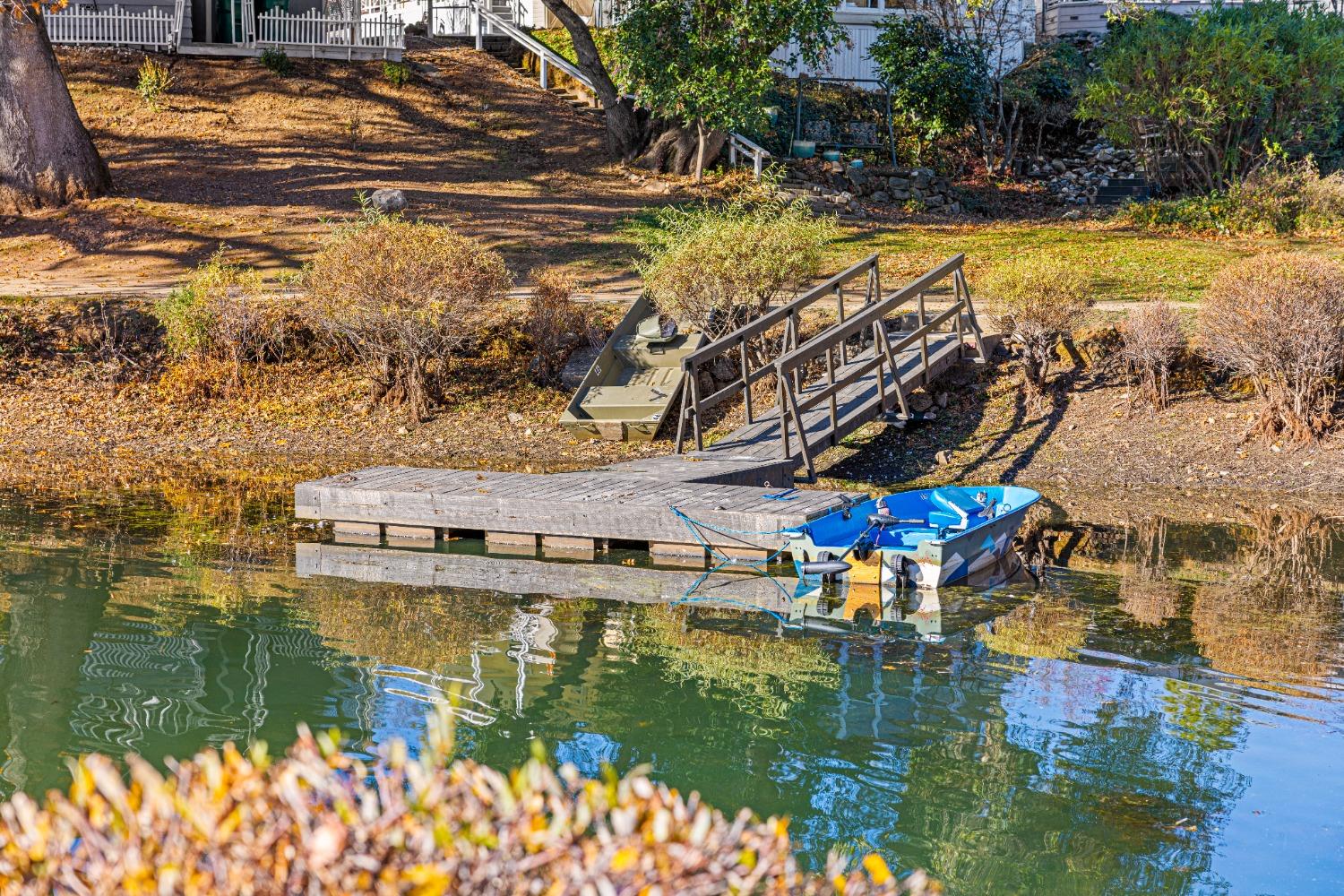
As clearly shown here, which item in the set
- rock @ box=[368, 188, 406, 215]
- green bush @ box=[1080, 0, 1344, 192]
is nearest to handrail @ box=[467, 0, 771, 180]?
rock @ box=[368, 188, 406, 215]

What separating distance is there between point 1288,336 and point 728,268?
21.7 ft

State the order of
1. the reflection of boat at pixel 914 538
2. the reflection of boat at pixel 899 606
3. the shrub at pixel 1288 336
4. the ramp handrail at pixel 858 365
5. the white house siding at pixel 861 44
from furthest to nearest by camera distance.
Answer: the white house siding at pixel 861 44 → the shrub at pixel 1288 336 → the ramp handrail at pixel 858 365 → the reflection of boat at pixel 914 538 → the reflection of boat at pixel 899 606

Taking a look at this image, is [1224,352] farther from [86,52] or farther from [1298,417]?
[86,52]

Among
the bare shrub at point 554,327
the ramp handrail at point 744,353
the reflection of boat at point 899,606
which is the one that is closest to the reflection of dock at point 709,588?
the reflection of boat at point 899,606

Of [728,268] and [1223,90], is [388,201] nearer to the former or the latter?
[728,268]

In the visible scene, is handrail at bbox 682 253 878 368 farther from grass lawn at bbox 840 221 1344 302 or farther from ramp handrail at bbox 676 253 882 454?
grass lawn at bbox 840 221 1344 302

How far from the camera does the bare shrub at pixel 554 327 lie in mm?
18625

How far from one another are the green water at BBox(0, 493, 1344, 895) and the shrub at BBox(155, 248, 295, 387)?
22.3 ft

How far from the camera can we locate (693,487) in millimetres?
13008

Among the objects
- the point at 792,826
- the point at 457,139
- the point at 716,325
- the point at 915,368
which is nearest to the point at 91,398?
the point at 716,325

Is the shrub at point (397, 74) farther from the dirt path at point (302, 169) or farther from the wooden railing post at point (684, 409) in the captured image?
the wooden railing post at point (684, 409)

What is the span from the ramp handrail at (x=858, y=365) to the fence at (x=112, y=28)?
2078 cm

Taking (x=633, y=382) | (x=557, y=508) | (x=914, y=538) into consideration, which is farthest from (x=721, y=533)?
(x=633, y=382)

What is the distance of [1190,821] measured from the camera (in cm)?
657
